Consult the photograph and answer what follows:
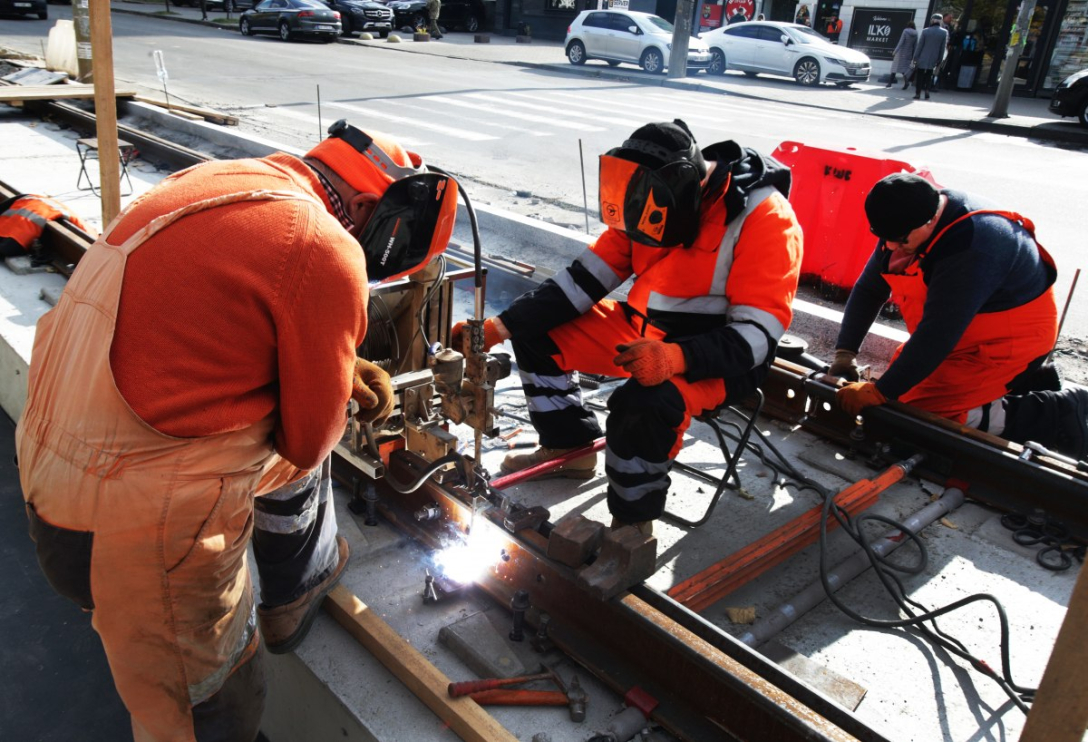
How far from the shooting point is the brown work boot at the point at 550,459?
382 centimetres

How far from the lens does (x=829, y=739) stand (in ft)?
7.01

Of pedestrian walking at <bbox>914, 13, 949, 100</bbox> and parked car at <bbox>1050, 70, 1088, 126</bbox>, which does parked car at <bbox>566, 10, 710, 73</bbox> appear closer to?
pedestrian walking at <bbox>914, 13, 949, 100</bbox>

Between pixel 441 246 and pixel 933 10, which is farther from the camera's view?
pixel 933 10

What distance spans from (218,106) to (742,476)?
42.3ft

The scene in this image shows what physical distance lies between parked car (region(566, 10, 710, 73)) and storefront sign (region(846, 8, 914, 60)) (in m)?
5.77

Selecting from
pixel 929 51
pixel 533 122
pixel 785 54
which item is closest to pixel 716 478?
pixel 533 122

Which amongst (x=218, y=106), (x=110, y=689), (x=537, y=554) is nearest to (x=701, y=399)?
(x=537, y=554)

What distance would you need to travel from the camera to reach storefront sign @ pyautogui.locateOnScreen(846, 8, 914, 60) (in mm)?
25375

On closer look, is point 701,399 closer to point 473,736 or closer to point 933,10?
point 473,736

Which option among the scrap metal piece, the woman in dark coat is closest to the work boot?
the scrap metal piece

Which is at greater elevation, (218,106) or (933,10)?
(933,10)

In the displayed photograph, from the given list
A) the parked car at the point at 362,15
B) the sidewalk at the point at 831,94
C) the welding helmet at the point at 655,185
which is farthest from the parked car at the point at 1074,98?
the parked car at the point at 362,15

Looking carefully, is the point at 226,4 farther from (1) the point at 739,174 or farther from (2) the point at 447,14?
(1) the point at 739,174

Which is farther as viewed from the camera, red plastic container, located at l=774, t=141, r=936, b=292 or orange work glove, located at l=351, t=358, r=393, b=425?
red plastic container, located at l=774, t=141, r=936, b=292
